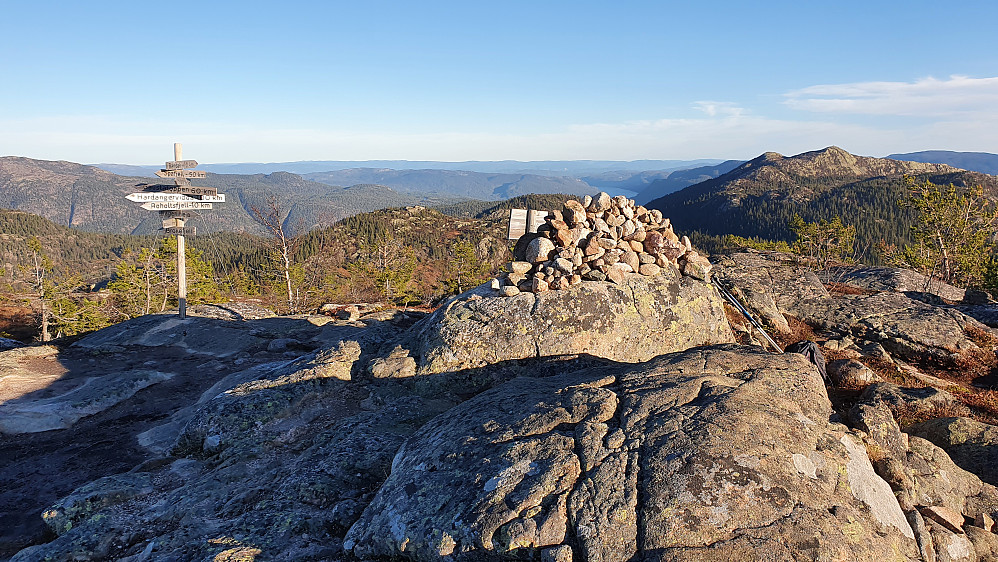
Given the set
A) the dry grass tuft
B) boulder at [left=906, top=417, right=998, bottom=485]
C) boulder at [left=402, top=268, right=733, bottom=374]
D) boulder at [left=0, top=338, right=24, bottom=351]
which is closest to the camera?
boulder at [left=906, top=417, right=998, bottom=485]

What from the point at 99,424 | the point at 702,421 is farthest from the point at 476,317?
the point at 99,424

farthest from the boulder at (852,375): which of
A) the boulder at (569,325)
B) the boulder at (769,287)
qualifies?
the boulder at (769,287)

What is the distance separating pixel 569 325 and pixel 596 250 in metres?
2.39

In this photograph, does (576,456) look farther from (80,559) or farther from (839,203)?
(839,203)

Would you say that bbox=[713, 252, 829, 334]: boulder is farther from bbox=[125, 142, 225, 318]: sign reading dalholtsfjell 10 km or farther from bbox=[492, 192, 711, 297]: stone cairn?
bbox=[125, 142, 225, 318]: sign reading dalholtsfjell 10 km

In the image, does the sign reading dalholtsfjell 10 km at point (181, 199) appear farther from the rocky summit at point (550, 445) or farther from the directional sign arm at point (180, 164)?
the rocky summit at point (550, 445)

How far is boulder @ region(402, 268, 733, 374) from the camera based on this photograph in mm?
11273

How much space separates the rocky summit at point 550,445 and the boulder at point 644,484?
27mm

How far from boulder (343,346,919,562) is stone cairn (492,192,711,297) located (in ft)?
15.8

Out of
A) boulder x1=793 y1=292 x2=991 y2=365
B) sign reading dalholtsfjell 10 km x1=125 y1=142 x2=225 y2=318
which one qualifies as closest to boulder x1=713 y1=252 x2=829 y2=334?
boulder x1=793 y1=292 x2=991 y2=365

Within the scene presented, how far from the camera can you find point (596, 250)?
12672mm

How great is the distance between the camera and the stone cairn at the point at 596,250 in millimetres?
12297

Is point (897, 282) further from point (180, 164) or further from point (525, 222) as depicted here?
point (180, 164)

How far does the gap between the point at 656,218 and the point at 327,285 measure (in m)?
51.7
